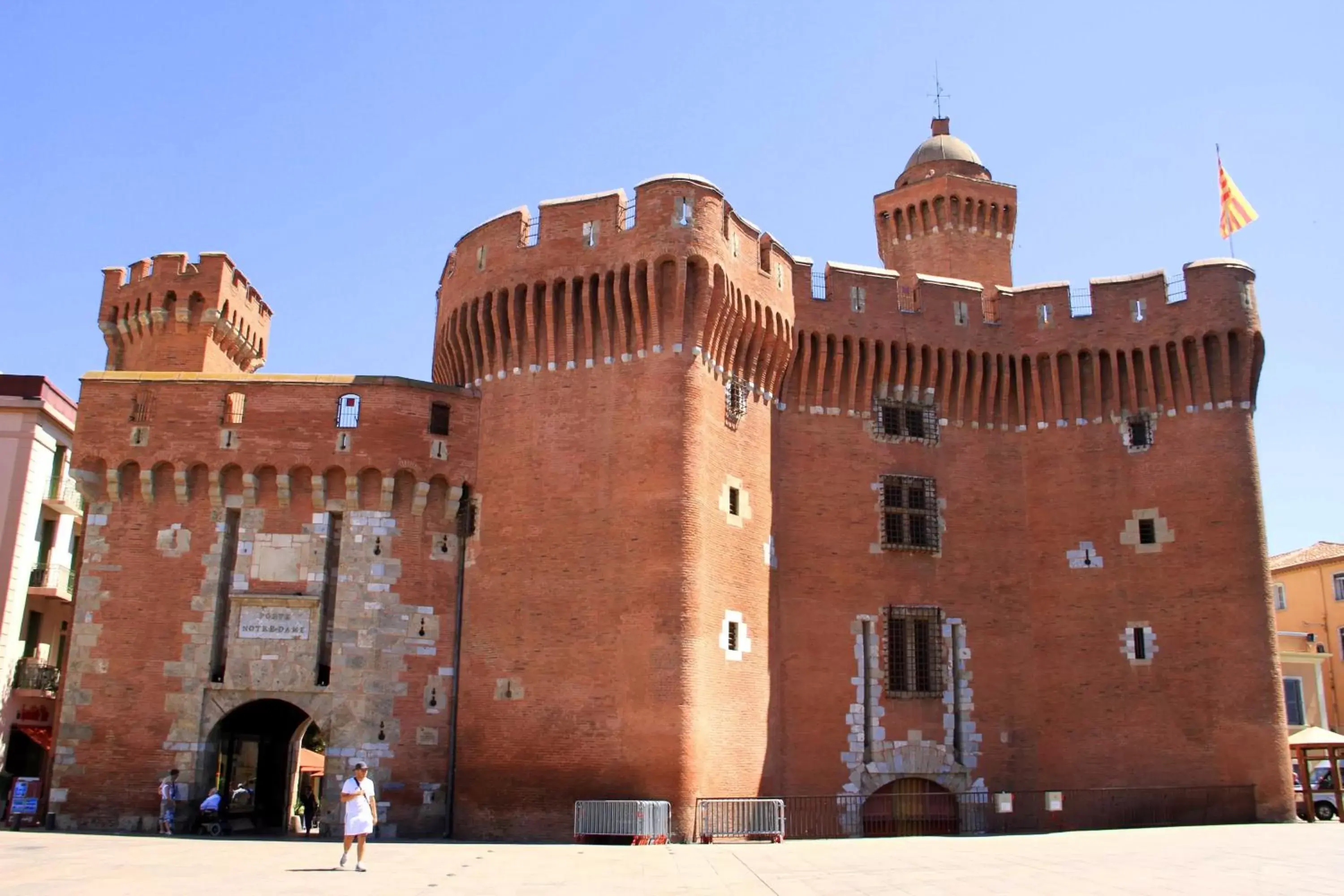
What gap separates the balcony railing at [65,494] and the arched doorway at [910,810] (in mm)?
22580

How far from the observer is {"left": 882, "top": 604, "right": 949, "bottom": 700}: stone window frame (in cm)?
2823

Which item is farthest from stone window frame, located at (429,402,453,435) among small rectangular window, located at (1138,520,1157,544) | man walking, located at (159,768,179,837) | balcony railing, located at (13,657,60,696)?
small rectangular window, located at (1138,520,1157,544)

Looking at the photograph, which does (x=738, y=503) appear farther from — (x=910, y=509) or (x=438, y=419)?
(x=438, y=419)

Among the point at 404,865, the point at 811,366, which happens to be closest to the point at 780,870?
the point at 404,865

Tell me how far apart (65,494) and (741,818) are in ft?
70.6

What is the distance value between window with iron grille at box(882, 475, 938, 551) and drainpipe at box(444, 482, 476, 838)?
1001 centimetres

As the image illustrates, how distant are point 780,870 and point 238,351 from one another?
25.0m

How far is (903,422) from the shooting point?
30391 millimetres

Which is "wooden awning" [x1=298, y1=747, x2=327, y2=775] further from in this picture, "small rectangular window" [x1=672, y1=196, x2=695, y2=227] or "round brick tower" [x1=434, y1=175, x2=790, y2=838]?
"small rectangular window" [x1=672, y1=196, x2=695, y2=227]

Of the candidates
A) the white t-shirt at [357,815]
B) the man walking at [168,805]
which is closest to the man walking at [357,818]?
the white t-shirt at [357,815]

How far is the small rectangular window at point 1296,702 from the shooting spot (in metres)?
44.4

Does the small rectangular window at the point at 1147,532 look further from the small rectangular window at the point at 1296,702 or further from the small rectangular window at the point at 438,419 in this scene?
the small rectangular window at the point at 1296,702

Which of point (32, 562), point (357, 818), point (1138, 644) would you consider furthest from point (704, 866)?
point (32, 562)

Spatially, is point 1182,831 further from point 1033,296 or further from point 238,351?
point 238,351
